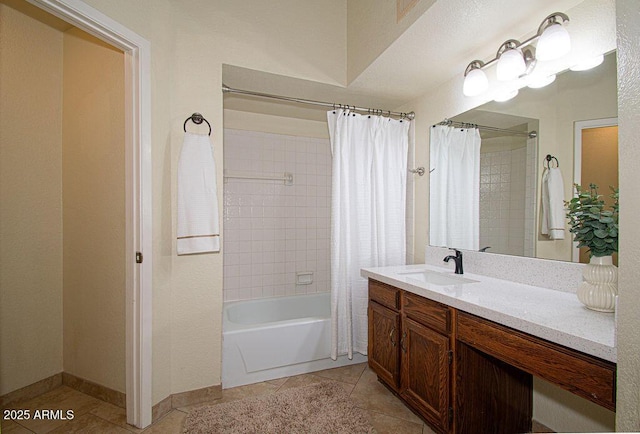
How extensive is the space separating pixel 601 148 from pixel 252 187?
8.46 ft

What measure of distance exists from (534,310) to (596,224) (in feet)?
1.33

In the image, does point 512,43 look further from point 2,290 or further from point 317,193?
point 2,290

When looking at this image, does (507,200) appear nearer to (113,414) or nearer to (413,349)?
(413,349)

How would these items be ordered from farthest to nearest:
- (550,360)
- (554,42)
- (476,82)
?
(476,82)
(554,42)
(550,360)

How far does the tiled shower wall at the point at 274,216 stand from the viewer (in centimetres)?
299

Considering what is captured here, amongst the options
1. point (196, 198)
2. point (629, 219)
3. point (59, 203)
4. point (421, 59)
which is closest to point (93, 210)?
point (59, 203)

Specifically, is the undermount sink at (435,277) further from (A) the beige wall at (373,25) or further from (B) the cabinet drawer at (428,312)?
(A) the beige wall at (373,25)

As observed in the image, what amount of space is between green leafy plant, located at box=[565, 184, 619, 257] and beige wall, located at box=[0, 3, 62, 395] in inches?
119

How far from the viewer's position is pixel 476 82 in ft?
6.09

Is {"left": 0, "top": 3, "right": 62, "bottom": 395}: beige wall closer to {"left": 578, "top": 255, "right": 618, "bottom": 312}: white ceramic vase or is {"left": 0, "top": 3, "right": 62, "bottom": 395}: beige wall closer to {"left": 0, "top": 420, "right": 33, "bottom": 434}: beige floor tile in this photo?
{"left": 0, "top": 420, "right": 33, "bottom": 434}: beige floor tile

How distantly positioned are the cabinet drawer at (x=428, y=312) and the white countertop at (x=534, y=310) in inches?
1.6

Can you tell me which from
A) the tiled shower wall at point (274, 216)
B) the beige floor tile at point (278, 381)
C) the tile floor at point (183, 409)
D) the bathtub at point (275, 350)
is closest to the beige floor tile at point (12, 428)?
the tile floor at point (183, 409)

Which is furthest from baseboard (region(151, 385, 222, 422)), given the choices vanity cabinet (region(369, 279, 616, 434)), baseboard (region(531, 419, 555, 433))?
baseboard (region(531, 419, 555, 433))

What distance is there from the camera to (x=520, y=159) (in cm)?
174
